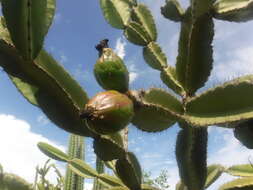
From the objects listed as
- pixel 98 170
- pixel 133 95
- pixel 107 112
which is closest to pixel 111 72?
pixel 133 95

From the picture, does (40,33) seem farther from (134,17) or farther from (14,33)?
(134,17)

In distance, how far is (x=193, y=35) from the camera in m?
2.72

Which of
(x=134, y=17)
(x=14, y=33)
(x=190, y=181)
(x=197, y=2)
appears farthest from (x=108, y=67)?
(x=134, y=17)

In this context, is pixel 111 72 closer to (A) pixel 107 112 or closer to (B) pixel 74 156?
(A) pixel 107 112

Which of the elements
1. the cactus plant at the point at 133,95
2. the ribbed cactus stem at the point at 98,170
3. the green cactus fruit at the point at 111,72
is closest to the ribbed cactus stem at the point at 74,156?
the ribbed cactus stem at the point at 98,170

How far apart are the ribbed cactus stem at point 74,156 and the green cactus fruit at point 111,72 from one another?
2.21 metres

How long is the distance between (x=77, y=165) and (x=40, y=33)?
223 cm

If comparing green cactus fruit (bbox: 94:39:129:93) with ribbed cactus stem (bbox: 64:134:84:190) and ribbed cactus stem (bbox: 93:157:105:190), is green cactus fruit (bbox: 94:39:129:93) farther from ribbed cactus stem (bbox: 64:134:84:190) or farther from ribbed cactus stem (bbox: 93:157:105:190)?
ribbed cactus stem (bbox: 64:134:84:190)

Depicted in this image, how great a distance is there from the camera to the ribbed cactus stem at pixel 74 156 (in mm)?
4426

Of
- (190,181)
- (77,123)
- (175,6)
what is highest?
(175,6)

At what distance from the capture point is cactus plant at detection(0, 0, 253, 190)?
227 centimetres

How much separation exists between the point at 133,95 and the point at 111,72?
21 cm

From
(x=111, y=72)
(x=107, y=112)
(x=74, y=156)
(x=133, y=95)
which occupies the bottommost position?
(x=107, y=112)

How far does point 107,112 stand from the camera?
211cm
